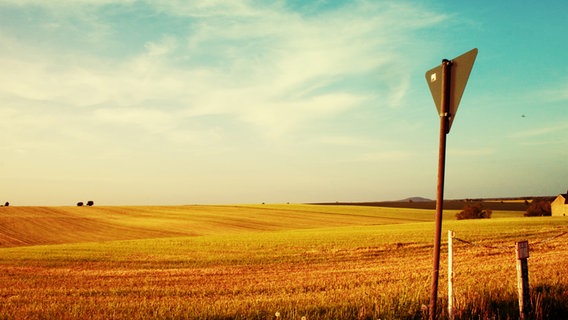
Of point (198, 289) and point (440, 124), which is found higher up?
point (440, 124)

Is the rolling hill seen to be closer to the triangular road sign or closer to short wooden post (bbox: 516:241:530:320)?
short wooden post (bbox: 516:241:530:320)

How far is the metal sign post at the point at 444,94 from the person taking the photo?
564 centimetres

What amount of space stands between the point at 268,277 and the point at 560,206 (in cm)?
7635

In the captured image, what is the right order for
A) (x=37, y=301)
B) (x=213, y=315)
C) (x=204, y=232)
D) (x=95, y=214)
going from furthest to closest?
(x=95, y=214) → (x=204, y=232) → (x=37, y=301) → (x=213, y=315)

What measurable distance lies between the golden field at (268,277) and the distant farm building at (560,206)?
157 ft

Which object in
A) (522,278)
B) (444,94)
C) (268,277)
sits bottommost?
(268,277)

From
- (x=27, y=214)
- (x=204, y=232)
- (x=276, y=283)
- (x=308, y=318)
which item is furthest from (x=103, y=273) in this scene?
(x=27, y=214)

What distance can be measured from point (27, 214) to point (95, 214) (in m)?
8.32

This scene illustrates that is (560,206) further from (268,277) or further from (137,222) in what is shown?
(268,277)

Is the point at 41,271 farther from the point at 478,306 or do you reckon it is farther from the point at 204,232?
the point at 204,232

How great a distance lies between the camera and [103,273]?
19.7 m

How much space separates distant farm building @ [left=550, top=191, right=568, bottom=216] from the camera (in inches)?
2992

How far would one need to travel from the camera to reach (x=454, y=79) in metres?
5.74

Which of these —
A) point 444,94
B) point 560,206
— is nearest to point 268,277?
point 444,94
